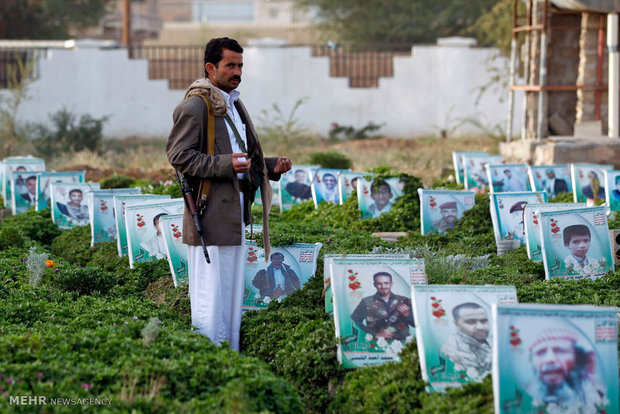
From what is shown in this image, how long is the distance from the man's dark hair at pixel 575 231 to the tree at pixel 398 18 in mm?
24986

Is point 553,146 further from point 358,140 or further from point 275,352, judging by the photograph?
point 358,140

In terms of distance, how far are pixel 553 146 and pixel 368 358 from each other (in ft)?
29.3

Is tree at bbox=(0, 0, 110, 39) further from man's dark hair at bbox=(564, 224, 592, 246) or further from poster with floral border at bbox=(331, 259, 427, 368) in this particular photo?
poster with floral border at bbox=(331, 259, 427, 368)

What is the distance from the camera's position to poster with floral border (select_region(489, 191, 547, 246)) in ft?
26.0

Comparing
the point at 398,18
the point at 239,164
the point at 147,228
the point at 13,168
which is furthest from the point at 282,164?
the point at 398,18

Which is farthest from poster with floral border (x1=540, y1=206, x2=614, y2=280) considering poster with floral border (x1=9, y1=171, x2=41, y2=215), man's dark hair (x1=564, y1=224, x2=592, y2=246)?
poster with floral border (x1=9, y1=171, x2=41, y2=215)

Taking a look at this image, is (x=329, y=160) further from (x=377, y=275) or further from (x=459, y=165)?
(x=377, y=275)

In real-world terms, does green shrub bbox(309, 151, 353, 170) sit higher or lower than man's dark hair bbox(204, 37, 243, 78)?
lower

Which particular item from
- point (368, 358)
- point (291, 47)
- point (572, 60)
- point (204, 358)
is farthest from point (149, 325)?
point (291, 47)

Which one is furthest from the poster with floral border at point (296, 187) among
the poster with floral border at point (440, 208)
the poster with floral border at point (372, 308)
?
the poster with floral border at point (372, 308)

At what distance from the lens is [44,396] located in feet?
13.3

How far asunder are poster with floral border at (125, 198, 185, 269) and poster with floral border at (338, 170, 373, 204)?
9.85 feet

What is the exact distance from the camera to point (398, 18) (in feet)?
103

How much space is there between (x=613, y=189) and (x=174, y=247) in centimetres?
486
